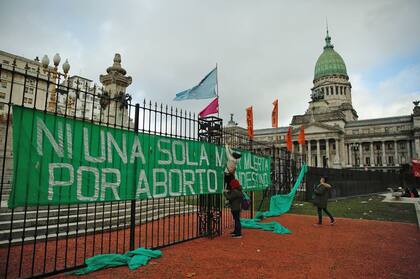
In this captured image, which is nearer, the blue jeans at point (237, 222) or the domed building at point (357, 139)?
the blue jeans at point (237, 222)

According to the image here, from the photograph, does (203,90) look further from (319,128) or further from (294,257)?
(319,128)

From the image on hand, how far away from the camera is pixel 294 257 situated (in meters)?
6.15

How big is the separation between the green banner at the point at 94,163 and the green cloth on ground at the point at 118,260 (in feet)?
3.75

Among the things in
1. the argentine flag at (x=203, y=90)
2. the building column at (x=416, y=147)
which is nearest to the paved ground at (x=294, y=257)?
the argentine flag at (x=203, y=90)

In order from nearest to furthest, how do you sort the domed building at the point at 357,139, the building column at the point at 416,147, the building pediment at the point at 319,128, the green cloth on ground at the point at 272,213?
the green cloth on ground at the point at 272,213 < the building column at the point at 416,147 < the domed building at the point at 357,139 < the building pediment at the point at 319,128

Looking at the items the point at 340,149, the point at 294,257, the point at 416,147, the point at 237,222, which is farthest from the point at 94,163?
the point at 416,147

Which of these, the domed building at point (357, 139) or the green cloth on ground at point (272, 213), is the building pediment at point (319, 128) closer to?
the domed building at point (357, 139)

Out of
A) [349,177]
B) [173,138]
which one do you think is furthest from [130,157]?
[349,177]

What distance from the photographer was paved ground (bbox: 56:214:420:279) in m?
5.09

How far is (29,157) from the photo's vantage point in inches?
173

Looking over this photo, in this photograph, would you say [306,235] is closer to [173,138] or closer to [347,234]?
[347,234]

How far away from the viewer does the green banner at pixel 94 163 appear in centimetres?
438

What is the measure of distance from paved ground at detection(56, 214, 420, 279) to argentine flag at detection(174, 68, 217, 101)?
14.3 ft

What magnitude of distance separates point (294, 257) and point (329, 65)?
3946 inches
